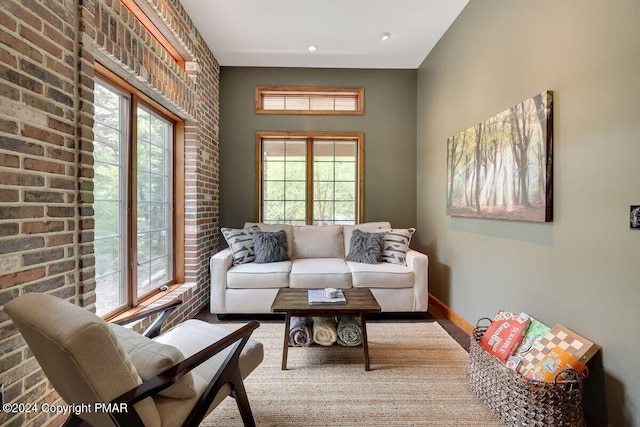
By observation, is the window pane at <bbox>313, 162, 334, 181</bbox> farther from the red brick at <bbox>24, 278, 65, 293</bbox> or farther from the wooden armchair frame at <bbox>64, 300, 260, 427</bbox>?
the red brick at <bbox>24, 278, 65, 293</bbox>

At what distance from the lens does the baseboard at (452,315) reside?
2.61 m

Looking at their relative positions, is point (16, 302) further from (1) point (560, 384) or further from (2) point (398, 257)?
(2) point (398, 257)

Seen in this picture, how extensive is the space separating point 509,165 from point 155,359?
7.68 feet

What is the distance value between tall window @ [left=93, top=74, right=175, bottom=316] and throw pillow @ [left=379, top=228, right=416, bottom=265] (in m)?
2.35

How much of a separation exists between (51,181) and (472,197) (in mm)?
2859

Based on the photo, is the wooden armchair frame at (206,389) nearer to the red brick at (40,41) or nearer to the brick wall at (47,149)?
the brick wall at (47,149)

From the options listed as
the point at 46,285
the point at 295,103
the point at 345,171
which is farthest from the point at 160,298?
the point at 295,103

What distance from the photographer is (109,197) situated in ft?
6.65

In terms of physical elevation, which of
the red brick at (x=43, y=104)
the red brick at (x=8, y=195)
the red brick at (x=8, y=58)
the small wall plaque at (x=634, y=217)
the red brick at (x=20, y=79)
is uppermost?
the red brick at (x=8, y=58)

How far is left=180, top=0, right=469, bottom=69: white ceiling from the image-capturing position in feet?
8.68

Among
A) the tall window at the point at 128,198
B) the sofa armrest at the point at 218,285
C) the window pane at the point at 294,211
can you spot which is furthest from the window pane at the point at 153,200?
the window pane at the point at 294,211

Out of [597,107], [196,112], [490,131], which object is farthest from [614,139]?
[196,112]

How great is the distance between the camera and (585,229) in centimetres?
151

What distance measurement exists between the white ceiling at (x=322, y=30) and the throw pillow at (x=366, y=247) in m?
2.20
